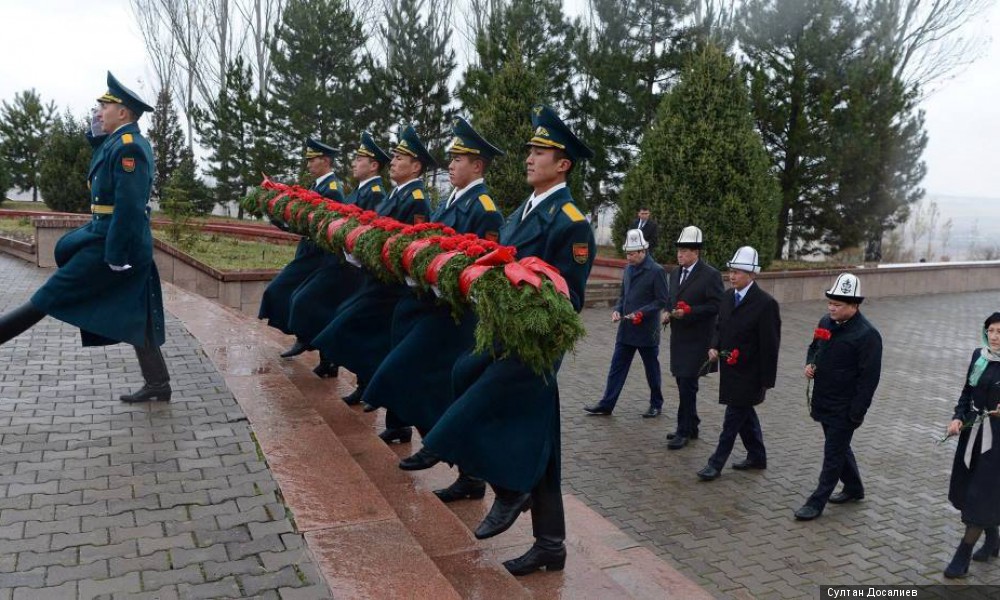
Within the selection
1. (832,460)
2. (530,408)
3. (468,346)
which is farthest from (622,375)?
(530,408)

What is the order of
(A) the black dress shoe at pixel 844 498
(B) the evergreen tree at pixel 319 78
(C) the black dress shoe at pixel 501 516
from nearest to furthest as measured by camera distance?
(C) the black dress shoe at pixel 501 516 → (A) the black dress shoe at pixel 844 498 → (B) the evergreen tree at pixel 319 78

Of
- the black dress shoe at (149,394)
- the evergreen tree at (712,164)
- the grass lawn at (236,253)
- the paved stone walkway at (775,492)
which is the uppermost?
the evergreen tree at (712,164)

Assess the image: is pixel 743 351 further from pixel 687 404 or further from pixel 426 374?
pixel 426 374

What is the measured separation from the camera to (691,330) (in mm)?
7488

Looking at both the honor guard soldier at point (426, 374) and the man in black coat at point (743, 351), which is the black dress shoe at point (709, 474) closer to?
the man in black coat at point (743, 351)

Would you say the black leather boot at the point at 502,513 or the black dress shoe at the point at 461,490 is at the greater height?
the black leather boot at the point at 502,513

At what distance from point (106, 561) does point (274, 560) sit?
0.69 meters

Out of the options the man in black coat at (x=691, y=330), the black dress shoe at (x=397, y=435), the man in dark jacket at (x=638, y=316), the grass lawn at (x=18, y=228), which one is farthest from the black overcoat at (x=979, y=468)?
the grass lawn at (x=18, y=228)

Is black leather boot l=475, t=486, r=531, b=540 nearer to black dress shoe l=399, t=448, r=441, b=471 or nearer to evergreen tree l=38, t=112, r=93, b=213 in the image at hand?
black dress shoe l=399, t=448, r=441, b=471

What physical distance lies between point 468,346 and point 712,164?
42.0 feet

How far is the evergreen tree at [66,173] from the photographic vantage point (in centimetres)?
2173

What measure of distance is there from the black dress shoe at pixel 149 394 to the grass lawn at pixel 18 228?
37.0 ft

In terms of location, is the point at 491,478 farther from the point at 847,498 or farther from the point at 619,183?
the point at 619,183

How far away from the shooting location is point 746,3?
21.5 metres
